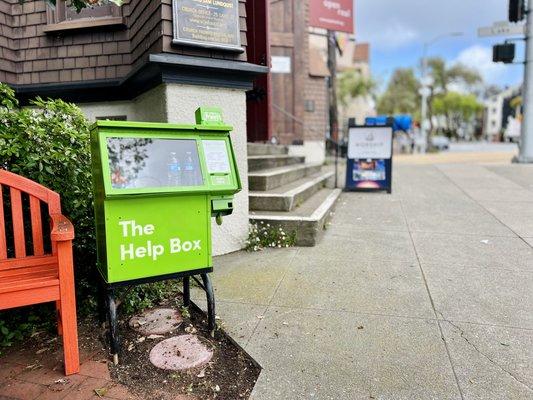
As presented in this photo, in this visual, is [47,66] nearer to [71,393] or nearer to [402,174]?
Result: [71,393]

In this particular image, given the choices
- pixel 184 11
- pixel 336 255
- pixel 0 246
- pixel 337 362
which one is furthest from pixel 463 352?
pixel 184 11

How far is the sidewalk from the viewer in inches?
93.7

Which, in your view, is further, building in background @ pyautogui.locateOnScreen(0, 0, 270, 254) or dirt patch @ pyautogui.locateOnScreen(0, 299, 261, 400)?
building in background @ pyautogui.locateOnScreen(0, 0, 270, 254)

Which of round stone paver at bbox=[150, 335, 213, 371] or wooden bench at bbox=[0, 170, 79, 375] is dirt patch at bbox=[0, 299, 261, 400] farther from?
wooden bench at bbox=[0, 170, 79, 375]

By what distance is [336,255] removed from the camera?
446cm

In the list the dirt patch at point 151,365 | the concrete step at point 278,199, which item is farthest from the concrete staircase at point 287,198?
the dirt patch at point 151,365

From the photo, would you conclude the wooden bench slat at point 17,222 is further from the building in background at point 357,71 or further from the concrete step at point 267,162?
the building in background at point 357,71

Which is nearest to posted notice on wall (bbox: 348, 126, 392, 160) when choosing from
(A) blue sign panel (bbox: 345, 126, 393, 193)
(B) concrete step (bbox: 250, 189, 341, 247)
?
(A) blue sign panel (bbox: 345, 126, 393, 193)

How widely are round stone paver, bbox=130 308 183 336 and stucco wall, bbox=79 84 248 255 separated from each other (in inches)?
54.7

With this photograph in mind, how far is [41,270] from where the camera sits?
2.71m

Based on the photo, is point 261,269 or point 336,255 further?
point 336,255

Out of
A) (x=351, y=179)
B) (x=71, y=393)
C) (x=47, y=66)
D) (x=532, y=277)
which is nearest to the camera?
(x=71, y=393)

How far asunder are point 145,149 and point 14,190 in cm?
87

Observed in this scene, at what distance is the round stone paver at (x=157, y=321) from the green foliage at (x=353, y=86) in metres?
30.2
